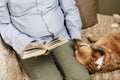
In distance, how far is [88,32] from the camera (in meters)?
1.84

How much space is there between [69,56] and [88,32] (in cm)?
39

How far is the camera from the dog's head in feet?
4.84

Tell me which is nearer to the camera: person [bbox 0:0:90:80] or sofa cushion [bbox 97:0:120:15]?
person [bbox 0:0:90:80]

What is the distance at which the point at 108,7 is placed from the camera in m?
2.12

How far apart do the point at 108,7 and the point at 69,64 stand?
855mm

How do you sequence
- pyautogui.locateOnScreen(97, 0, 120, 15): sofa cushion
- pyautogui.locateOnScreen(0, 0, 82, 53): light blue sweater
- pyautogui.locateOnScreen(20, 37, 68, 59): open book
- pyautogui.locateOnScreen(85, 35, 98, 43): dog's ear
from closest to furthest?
pyautogui.locateOnScreen(20, 37, 68, 59): open book → pyautogui.locateOnScreen(0, 0, 82, 53): light blue sweater → pyautogui.locateOnScreen(85, 35, 98, 43): dog's ear → pyautogui.locateOnScreen(97, 0, 120, 15): sofa cushion

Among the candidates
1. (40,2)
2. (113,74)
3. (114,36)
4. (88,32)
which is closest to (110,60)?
(113,74)

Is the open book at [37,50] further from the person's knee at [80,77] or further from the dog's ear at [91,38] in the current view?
the dog's ear at [91,38]

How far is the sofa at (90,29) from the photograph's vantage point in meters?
1.45

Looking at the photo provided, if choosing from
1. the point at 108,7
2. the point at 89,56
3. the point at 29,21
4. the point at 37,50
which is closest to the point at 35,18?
the point at 29,21

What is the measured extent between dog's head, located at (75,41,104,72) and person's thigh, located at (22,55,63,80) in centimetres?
18

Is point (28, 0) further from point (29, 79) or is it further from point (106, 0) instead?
point (106, 0)

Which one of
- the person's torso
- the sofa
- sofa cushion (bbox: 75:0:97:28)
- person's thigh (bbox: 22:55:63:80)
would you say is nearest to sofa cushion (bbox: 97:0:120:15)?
the sofa

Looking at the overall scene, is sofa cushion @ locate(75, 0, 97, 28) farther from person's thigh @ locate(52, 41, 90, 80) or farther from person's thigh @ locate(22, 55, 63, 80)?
person's thigh @ locate(22, 55, 63, 80)
